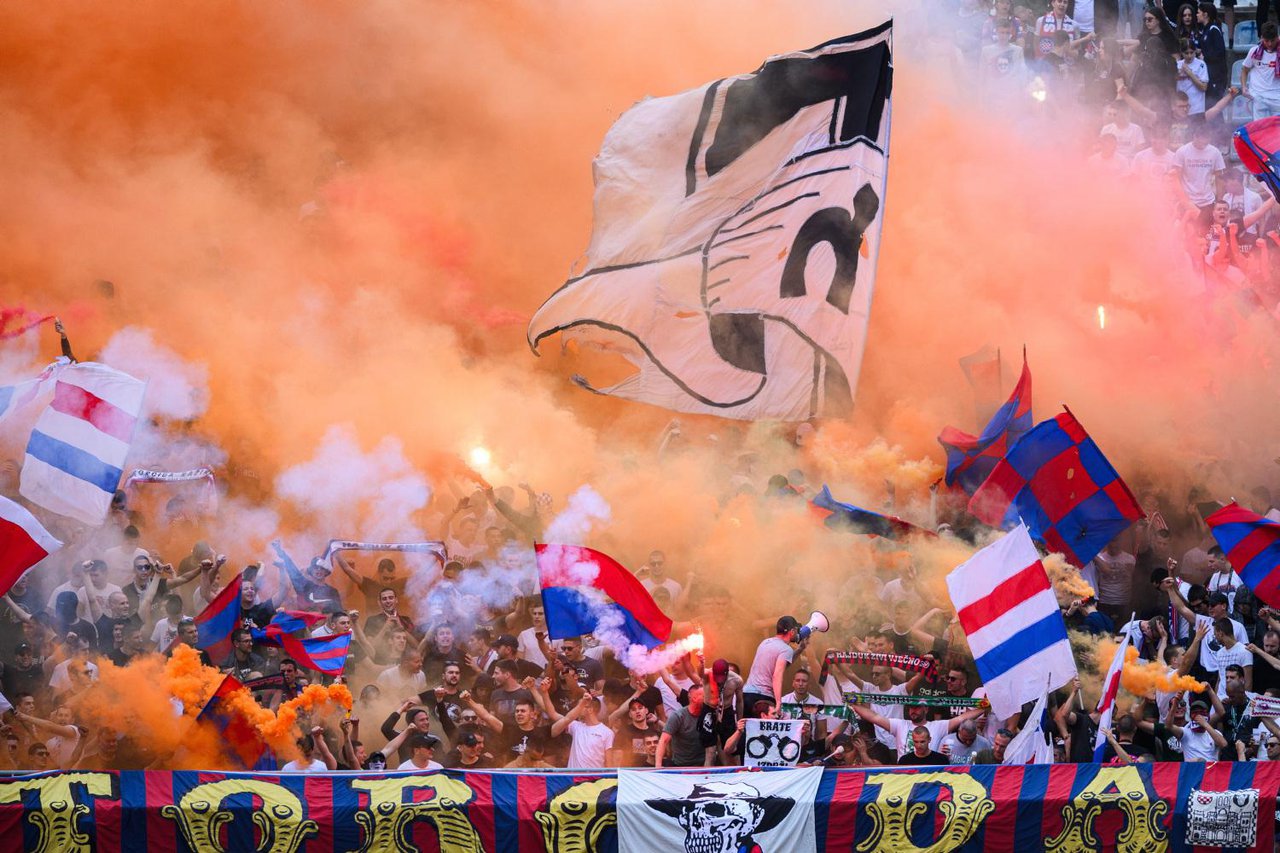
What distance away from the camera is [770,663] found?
941 centimetres

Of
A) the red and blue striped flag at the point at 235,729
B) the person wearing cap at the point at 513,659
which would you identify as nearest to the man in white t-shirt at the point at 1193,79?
the person wearing cap at the point at 513,659

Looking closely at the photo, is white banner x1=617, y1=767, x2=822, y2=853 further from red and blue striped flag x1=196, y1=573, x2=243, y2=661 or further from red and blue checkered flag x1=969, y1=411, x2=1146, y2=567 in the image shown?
red and blue checkered flag x1=969, y1=411, x2=1146, y2=567

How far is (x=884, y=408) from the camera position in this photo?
13516 mm

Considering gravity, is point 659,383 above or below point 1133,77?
below

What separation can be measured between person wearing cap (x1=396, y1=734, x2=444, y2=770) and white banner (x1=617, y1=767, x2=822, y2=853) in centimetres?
111

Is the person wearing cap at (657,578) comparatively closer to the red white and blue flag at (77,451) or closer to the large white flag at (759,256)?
the large white flag at (759,256)

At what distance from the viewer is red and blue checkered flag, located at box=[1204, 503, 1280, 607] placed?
30.1ft

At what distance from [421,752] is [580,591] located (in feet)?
3.91

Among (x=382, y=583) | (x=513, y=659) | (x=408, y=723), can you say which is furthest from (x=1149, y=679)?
(x=382, y=583)

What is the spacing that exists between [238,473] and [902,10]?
24.3ft

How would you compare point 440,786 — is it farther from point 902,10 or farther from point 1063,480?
point 902,10

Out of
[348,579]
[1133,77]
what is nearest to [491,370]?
[348,579]

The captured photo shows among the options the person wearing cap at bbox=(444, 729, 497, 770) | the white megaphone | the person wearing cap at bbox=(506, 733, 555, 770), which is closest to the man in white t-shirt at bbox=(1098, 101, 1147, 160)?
the white megaphone

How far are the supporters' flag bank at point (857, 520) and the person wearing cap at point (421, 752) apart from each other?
3044mm
